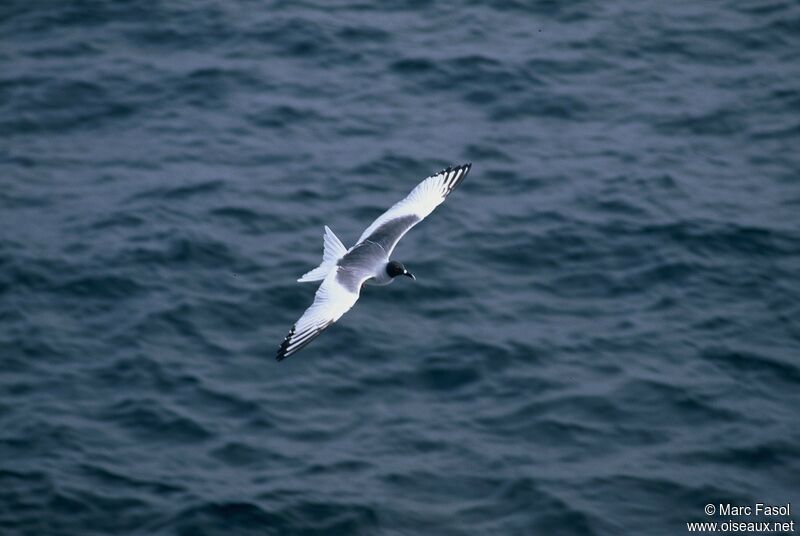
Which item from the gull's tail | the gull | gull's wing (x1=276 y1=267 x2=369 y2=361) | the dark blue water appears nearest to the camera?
gull's wing (x1=276 y1=267 x2=369 y2=361)

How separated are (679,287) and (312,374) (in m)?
4.46

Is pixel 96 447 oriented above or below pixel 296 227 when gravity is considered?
below

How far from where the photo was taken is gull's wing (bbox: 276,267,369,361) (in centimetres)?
1086

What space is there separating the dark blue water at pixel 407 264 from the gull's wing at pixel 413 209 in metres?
1.46

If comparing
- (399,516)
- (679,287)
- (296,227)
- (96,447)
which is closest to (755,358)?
(679,287)

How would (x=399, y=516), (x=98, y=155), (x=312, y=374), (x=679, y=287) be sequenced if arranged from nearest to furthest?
(x=399, y=516) → (x=312, y=374) → (x=679, y=287) → (x=98, y=155)

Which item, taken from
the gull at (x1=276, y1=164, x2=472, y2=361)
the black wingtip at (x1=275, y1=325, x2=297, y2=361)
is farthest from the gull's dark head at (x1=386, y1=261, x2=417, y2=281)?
the black wingtip at (x1=275, y1=325, x2=297, y2=361)

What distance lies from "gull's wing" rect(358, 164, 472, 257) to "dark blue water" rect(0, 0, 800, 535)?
4.81 feet

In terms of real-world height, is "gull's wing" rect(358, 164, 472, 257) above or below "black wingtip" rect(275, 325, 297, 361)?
above

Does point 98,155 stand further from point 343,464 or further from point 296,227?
point 343,464

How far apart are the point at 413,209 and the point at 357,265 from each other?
58.3 inches

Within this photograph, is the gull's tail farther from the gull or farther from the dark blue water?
the dark blue water

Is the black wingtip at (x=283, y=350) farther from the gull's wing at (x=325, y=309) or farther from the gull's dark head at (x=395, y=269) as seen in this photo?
the gull's dark head at (x=395, y=269)

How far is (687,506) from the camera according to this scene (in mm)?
12391
